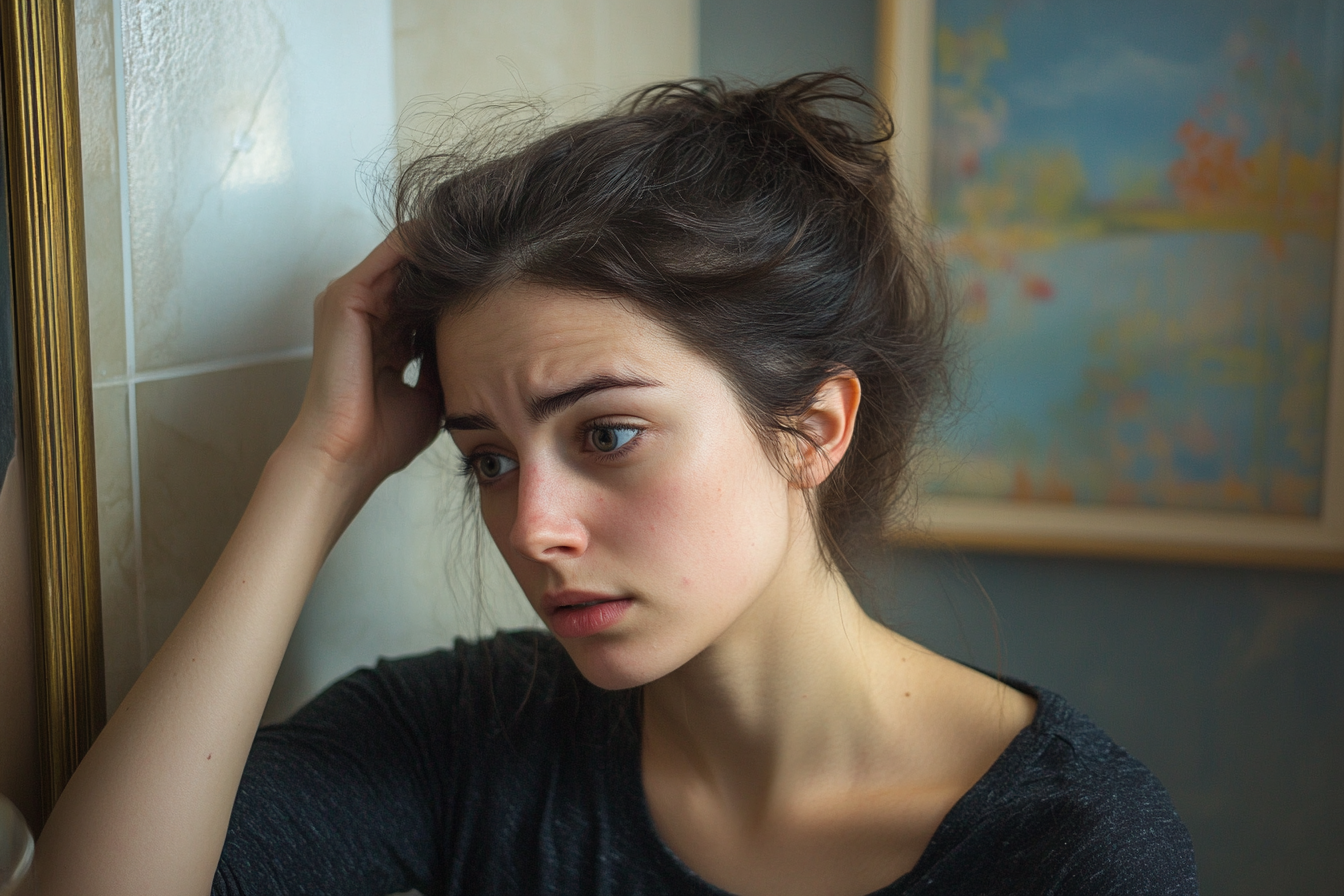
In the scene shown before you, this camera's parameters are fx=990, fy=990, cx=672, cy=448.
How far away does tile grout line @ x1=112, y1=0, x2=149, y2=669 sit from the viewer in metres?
0.70

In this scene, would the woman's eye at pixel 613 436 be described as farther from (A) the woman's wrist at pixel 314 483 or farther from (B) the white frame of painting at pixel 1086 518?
(B) the white frame of painting at pixel 1086 518

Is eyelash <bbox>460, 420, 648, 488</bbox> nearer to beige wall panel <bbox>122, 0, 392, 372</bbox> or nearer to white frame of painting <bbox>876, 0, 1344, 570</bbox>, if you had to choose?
beige wall panel <bbox>122, 0, 392, 372</bbox>

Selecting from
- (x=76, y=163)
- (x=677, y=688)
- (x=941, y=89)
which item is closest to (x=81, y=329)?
(x=76, y=163)

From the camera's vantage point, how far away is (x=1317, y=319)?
1615mm

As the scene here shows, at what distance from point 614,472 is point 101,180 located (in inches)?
16.0

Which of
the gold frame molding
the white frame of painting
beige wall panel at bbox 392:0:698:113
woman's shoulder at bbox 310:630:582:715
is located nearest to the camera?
the gold frame molding

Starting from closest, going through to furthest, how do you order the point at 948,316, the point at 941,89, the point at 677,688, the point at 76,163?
1. the point at 76,163
2. the point at 677,688
3. the point at 948,316
4. the point at 941,89

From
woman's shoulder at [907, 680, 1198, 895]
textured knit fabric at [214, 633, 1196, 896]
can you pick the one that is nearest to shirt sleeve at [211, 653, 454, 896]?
textured knit fabric at [214, 633, 1196, 896]

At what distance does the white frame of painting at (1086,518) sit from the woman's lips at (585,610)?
1000 millimetres

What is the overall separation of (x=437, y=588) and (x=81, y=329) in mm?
615

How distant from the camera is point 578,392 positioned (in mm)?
717

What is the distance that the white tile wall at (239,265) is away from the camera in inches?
28.0

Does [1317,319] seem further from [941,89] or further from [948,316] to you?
[948,316]

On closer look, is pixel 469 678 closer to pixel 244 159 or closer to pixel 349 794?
pixel 349 794
